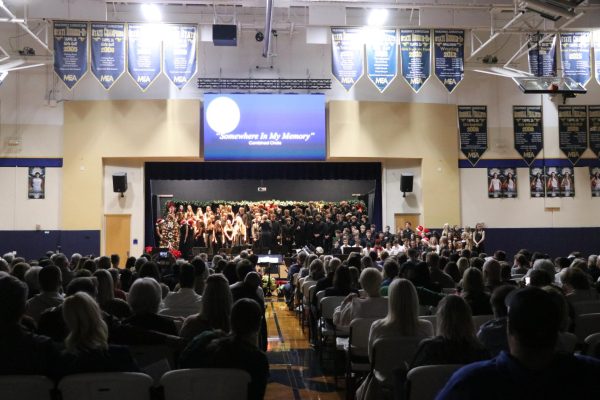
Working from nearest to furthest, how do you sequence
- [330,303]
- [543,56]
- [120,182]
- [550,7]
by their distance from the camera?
[330,303] → [550,7] → [543,56] → [120,182]

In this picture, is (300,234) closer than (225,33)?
No

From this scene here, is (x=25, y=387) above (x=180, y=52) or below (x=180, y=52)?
below

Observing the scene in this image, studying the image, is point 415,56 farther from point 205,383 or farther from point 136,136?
point 205,383

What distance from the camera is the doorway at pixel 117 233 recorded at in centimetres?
2083

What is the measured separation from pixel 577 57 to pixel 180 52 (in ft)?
38.3

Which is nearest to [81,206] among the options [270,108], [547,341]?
[270,108]

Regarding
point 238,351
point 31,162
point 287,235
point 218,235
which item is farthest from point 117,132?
point 238,351

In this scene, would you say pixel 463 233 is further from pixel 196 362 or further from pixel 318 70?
pixel 196 362

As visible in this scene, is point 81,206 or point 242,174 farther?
point 242,174

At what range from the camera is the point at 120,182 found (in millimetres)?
20438

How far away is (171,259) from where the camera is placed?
12750 mm

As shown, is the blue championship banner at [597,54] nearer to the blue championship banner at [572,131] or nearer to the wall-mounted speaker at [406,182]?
the blue championship banner at [572,131]

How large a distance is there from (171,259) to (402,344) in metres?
9.27

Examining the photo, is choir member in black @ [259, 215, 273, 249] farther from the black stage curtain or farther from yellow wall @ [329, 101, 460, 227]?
yellow wall @ [329, 101, 460, 227]
